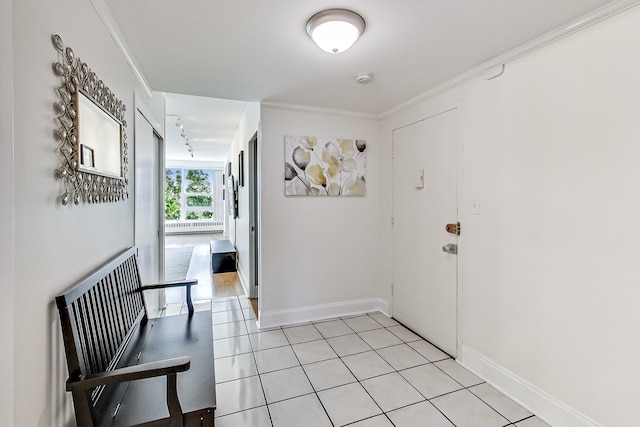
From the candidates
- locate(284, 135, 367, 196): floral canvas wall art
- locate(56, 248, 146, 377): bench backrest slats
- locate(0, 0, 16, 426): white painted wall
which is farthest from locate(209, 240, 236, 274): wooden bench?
locate(0, 0, 16, 426): white painted wall

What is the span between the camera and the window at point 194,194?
999 centimetres

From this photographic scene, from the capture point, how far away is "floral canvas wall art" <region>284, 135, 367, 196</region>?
312 cm

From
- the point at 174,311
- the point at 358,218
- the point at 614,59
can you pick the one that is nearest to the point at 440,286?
the point at 358,218

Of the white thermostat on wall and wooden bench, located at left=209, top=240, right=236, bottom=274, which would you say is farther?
wooden bench, located at left=209, top=240, right=236, bottom=274

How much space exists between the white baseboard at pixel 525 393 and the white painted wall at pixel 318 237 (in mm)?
1221

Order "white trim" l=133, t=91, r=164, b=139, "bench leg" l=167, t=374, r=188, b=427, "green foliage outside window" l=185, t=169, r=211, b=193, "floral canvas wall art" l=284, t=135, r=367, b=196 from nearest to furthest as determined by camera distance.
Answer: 1. "bench leg" l=167, t=374, r=188, b=427
2. "white trim" l=133, t=91, r=164, b=139
3. "floral canvas wall art" l=284, t=135, r=367, b=196
4. "green foliage outside window" l=185, t=169, r=211, b=193

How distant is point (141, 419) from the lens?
120cm

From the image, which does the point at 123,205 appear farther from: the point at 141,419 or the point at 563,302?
the point at 563,302

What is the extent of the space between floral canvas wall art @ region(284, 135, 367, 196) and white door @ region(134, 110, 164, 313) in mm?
1266

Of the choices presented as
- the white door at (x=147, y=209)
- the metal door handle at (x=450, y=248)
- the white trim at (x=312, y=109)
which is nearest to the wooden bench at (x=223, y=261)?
the white door at (x=147, y=209)

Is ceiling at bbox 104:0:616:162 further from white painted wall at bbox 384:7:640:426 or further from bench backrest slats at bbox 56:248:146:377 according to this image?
bench backrest slats at bbox 56:248:146:377

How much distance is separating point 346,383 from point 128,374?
1493 mm

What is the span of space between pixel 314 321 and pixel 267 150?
74.4 inches

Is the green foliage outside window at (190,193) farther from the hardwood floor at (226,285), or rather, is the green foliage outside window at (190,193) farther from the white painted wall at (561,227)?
the white painted wall at (561,227)
